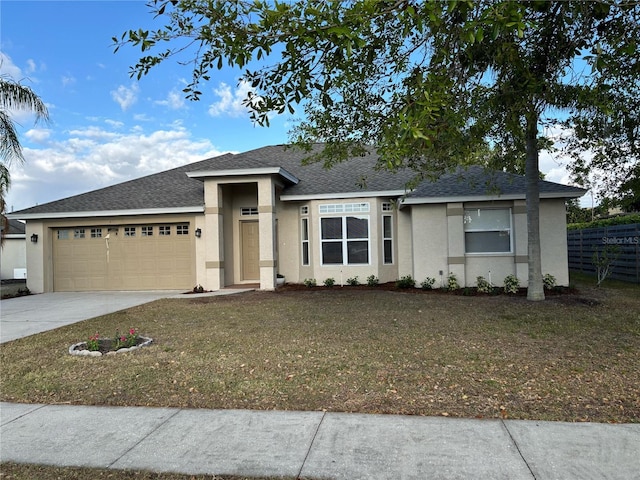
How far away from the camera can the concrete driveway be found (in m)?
8.49

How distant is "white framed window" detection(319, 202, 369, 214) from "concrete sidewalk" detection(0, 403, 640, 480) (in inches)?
408

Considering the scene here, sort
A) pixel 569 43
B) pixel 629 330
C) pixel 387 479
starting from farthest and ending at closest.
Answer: pixel 629 330 < pixel 569 43 < pixel 387 479

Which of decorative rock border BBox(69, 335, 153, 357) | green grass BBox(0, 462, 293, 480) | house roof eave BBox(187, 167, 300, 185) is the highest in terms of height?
house roof eave BBox(187, 167, 300, 185)

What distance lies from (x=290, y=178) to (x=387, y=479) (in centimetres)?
1210

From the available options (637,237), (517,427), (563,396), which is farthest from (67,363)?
(637,237)

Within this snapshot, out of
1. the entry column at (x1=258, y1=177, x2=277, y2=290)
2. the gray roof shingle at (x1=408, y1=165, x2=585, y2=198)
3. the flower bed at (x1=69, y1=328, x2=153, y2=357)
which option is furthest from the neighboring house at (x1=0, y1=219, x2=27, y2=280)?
the gray roof shingle at (x1=408, y1=165, x2=585, y2=198)

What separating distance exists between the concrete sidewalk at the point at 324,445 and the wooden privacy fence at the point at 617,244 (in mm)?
13246

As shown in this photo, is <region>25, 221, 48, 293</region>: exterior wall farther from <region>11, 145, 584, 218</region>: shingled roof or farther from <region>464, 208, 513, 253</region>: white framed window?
<region>464, 208, 513, 253</region>: white framed window

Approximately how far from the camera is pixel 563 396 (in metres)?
4.30

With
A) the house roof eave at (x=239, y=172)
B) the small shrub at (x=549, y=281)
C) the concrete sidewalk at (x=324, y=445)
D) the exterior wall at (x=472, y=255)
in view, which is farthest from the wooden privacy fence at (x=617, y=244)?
the concrete sidewalk at (x=324, y=445)

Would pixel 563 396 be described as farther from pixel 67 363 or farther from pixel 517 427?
pixel 67 363

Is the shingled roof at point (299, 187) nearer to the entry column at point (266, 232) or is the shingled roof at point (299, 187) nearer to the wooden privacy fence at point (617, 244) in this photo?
the entry column at point (266, 232)

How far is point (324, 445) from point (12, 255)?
28493 millimetres

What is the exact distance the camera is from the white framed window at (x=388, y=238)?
46.4ft
